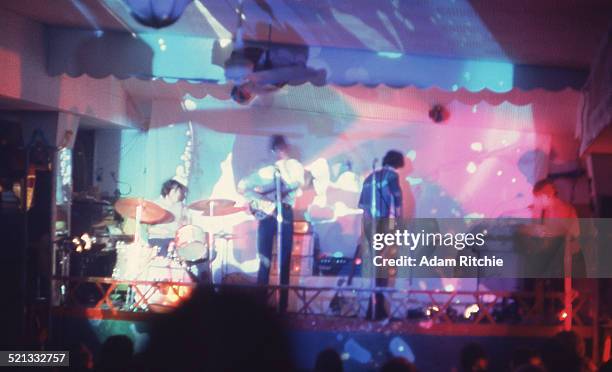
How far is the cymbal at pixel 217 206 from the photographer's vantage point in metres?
8.93

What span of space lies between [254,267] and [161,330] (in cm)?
785

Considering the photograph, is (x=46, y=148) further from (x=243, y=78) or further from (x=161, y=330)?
(x=161, y=330)

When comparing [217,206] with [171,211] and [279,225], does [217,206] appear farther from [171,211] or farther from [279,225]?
[279,225]

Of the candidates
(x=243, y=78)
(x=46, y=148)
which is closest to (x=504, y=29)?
(x=243, y=78)

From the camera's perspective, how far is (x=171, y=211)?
933cm

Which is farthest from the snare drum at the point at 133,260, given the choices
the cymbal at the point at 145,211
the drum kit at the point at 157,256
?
the cymbal at the point at 145,211

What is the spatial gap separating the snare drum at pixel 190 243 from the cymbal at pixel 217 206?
0.46m

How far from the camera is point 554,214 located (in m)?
7.73

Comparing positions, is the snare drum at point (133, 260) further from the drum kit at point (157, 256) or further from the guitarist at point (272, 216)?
the guitarist at point (272, 216)

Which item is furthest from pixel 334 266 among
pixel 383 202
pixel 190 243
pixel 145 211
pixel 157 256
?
pixel 145 211

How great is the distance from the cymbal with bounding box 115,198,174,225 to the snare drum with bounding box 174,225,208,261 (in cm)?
36

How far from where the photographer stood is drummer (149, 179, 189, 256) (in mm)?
9297

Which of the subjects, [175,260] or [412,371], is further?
[175,260]

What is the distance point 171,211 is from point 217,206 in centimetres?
75
